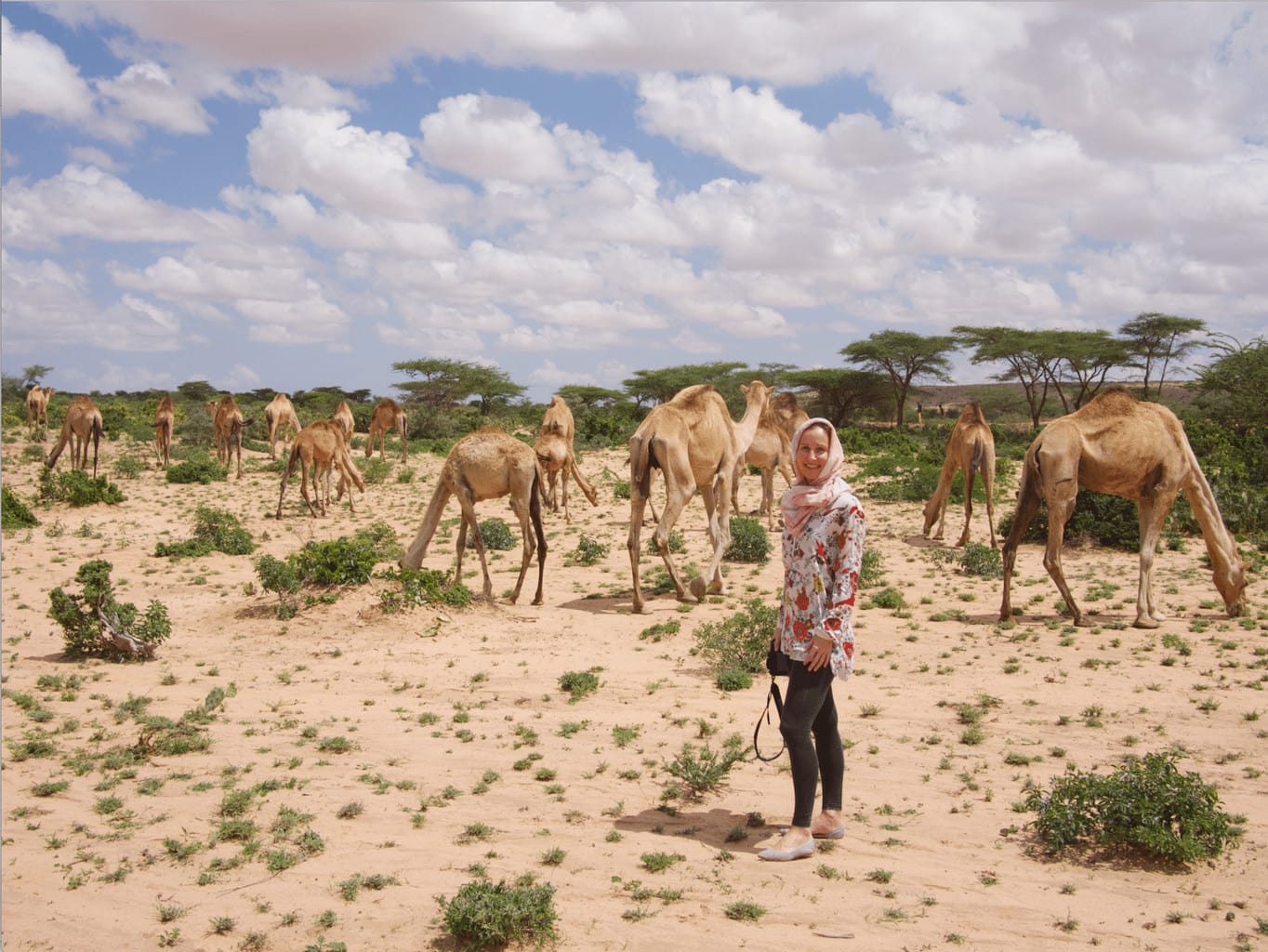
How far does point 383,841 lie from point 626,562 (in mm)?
8714

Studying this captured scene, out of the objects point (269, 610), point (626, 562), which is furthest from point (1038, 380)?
point (269, 610)

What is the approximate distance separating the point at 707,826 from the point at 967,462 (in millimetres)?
10823

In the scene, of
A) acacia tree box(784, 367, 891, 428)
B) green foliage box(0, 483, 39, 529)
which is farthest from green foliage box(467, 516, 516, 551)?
acacia tree box(784, 367, 891, 428)

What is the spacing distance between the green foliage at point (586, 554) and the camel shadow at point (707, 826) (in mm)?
8130

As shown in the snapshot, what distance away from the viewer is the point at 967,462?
14859 millimetres

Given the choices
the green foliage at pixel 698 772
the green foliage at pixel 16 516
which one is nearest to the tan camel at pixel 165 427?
the green foliage at pixel 16 516

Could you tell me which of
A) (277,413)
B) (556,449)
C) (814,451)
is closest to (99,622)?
(814,451)

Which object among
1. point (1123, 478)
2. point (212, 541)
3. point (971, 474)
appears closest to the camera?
point (1123, 478)

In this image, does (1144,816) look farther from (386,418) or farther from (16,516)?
(386,418)

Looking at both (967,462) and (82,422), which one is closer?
(967,462)

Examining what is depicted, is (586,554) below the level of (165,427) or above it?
below

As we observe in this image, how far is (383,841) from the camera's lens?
5.18 meters

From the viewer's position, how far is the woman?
4.89m

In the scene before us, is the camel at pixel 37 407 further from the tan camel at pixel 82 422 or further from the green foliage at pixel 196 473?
the green foliage at pixel 196 473
